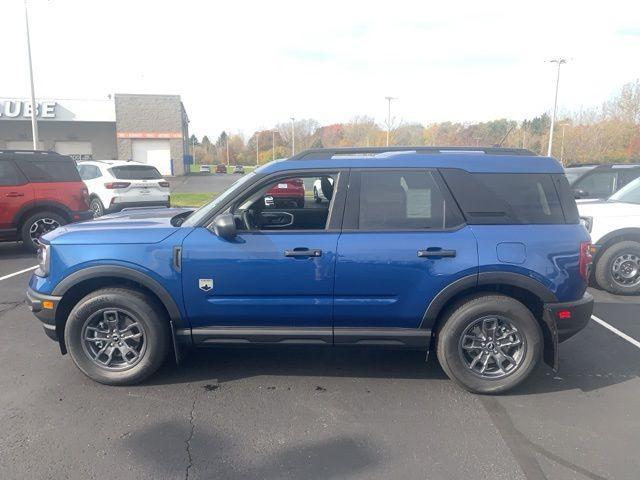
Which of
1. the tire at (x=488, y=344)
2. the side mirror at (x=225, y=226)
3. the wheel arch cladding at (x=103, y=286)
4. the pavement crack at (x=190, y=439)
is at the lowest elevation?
the pavement crack at (x=190, y=439)

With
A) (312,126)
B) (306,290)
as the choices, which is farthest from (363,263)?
(312,126)

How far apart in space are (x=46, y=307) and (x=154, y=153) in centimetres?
3746

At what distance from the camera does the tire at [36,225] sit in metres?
8.64

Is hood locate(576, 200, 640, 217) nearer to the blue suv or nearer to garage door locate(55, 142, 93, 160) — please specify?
the blue suv

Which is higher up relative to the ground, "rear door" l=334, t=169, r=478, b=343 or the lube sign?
the lube sign

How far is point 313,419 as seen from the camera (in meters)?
3.37

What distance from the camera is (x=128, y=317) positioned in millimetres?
3811

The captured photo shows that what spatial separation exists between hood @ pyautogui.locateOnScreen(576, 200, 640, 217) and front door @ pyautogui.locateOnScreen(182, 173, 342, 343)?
16.1 feet

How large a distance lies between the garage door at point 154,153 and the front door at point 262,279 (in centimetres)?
3703

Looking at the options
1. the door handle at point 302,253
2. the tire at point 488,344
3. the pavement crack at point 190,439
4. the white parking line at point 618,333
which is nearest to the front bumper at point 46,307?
the pavement crack at point 190,439

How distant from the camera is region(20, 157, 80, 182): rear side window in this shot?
8.68 meters

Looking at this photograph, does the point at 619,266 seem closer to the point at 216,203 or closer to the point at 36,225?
the point at 216,203

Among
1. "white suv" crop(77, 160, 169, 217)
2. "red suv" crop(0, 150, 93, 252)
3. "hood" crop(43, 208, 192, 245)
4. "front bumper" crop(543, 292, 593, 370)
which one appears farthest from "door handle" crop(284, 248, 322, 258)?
"white suv" crop(77, 160, 169, 217)

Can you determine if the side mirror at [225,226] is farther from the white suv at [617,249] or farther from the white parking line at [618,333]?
the white suv at [617,249]
